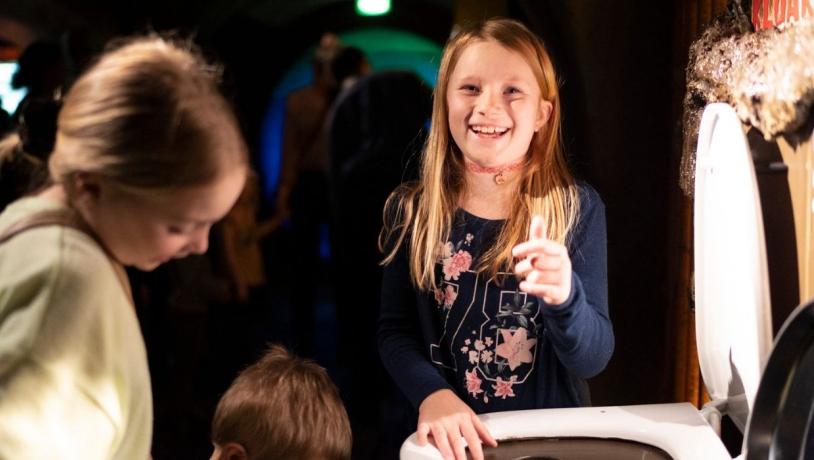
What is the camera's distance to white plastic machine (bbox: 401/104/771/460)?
3.53ft

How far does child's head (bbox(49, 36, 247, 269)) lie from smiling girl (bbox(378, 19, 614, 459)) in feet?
1.39

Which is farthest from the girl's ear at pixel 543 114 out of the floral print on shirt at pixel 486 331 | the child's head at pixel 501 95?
the floral print on shirt at pixel 486 331

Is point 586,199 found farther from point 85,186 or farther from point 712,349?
point 85,186

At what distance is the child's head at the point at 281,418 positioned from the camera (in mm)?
1271

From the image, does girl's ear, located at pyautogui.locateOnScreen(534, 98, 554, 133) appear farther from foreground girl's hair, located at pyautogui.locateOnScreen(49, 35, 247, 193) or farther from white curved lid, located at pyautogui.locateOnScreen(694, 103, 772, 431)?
foreground girl's hair, located at pyautogui.locateOnScreen(49, 35, 247, 193)

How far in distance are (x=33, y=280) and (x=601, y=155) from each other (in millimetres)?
1111

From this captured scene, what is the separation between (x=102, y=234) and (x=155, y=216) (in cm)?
5

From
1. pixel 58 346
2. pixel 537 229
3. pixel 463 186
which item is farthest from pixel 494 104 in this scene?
pixel 58 346

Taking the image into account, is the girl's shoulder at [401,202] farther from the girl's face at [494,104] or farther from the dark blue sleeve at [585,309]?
the dark blue sleeve at [585,309]

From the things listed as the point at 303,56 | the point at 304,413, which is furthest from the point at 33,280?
the point at 303,56

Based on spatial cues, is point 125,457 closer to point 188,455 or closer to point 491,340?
point 491,340

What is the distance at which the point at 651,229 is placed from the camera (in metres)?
1.66

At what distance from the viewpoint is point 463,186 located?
1348mm

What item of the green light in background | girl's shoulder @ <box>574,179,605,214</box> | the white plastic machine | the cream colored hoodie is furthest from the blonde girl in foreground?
the green light in background
